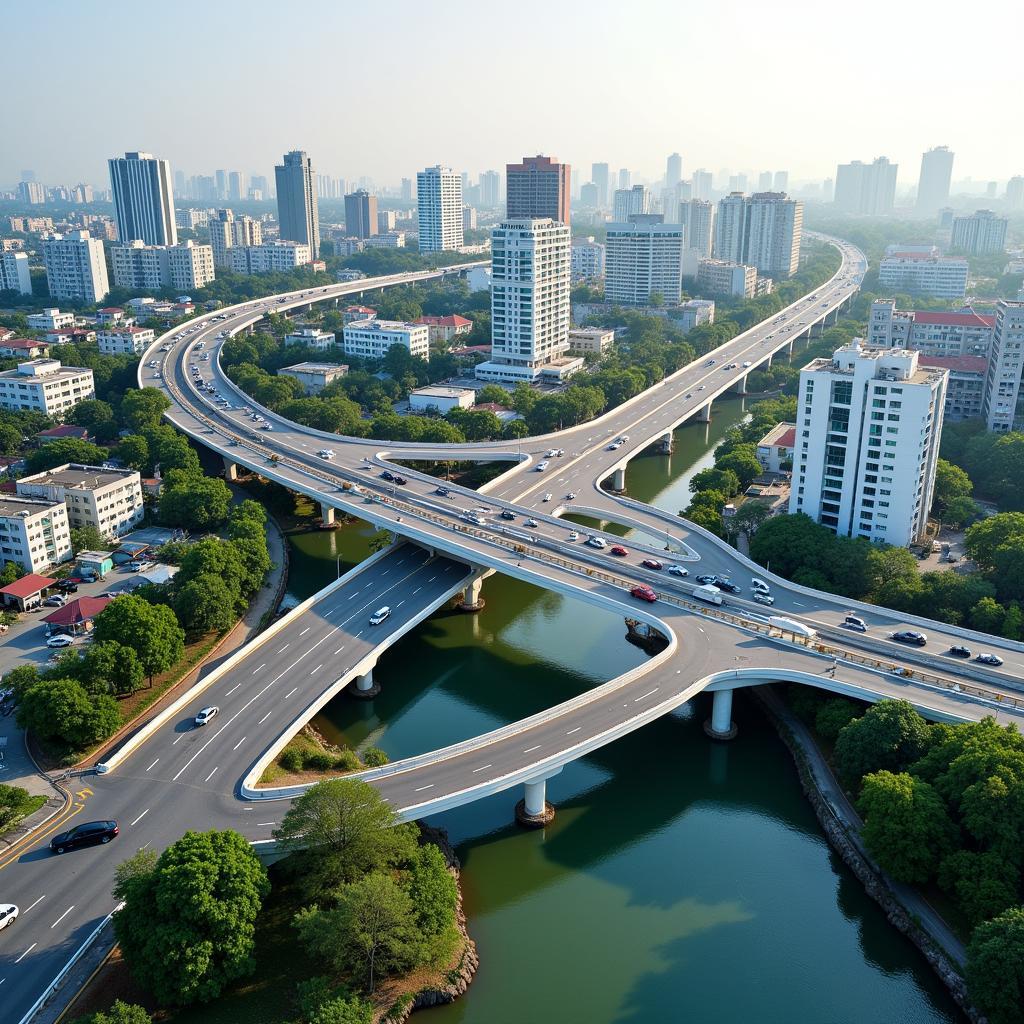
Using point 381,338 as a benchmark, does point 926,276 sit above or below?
above

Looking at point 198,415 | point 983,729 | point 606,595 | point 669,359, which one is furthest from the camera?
point 669,359

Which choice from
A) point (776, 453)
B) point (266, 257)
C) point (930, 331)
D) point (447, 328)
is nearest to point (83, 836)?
point (776, 453)

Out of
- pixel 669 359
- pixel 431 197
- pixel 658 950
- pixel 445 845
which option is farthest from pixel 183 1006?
pixel 431 197

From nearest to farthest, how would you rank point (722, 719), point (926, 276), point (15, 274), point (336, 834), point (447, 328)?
point (336, 834) < point (722, 719) < point (447, 328) < point (15, 274) < point (926, 276)

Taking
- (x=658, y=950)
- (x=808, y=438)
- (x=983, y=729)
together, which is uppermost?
(x=808, y=438)

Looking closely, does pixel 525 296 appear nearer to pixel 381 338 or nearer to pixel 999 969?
pixel 381 338

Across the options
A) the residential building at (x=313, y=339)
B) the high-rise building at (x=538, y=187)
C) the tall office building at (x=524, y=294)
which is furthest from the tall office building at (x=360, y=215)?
the tall office building at (x=524, y=294)

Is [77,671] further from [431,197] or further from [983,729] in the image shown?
[431,197]
